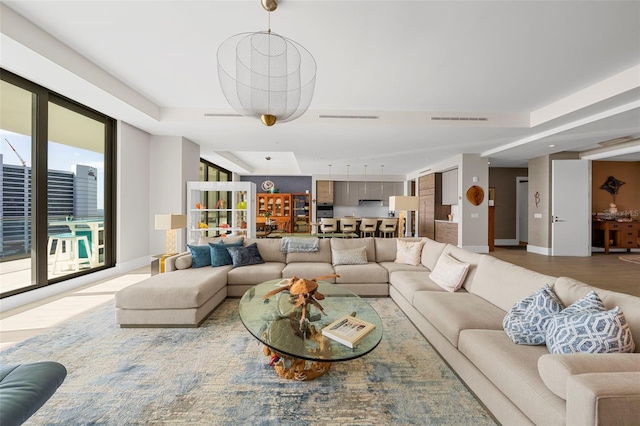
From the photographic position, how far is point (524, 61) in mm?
3205

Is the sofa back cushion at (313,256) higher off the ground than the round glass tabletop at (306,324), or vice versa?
the sofa back cushion at (313,256)

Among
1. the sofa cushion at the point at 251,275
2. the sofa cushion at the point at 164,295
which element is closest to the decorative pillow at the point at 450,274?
the sofa cushion at the point at 251,275

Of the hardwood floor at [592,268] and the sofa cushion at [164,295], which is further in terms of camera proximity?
the hardwood floor at [592,268]

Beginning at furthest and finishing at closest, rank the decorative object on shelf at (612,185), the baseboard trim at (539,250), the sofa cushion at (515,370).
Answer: the decorative object on shelf at (612,185) → the baseboard trim at (539,250) → the sofa cushion at (515,370)

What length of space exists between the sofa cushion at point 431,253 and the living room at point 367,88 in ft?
7.44

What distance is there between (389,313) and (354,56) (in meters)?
3.01

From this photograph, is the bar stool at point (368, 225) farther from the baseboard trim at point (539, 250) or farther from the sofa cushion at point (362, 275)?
the sofa cushion at point (362, 275)

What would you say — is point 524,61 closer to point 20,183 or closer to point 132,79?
point 132,79

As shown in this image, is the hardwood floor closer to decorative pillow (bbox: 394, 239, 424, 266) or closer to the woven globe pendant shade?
decorative pillow (bbox: 394, 239, 424, 266)

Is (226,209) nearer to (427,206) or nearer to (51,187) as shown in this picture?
(51,187)

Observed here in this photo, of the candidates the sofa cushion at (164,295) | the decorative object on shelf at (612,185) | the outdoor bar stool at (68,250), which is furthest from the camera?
the decorative object on shelf at (612,185)

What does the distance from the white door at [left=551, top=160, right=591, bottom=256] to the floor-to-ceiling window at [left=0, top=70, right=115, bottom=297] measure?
32.5 ft

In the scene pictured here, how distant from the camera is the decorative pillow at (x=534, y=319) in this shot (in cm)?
163

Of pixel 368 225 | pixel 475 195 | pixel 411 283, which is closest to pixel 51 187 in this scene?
pixel 411 283
